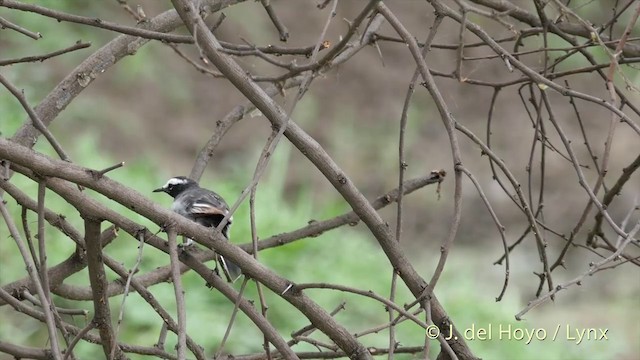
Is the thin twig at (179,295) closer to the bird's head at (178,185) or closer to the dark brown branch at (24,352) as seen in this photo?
the dark brown branch at (24,352)

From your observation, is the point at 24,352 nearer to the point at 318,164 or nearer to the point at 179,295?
the point at 179,295

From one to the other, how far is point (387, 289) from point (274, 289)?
4239mm

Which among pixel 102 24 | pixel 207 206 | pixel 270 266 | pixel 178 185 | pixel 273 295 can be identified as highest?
pixel 270 266

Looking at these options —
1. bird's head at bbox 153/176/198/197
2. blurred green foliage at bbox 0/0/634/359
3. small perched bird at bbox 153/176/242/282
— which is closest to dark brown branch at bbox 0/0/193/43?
small perched bird at bbox 153/176/242/282

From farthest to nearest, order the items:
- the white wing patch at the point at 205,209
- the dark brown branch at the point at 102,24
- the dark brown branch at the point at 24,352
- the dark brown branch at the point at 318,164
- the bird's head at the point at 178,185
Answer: the bird's head at the point at 178,185 → the white wing patch at the point at 205,209 → the dark brown branch at the point at 24,352 → the dark brown branch at the point at 102,24 → the dark brown branch at the point at 318,164

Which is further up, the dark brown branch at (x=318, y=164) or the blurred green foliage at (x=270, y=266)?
the blurred green foliage at (x=270, y=266)

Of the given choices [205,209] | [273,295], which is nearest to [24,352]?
[205,209]

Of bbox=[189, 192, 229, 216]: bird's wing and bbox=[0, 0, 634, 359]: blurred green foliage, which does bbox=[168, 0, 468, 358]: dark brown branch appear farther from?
bbox=[0, 0, 634, 359]: blurred green foliage

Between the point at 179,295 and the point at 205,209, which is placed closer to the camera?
the point at 179,295

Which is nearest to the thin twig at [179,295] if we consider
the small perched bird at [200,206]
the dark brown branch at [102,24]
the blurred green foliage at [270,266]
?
the dark brown branch at [102,24]

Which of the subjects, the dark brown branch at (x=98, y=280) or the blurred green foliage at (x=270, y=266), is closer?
the dark brown branch at (x=98, y=280)

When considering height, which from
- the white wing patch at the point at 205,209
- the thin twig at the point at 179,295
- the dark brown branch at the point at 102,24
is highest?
the white wing patch at the point at 205,209

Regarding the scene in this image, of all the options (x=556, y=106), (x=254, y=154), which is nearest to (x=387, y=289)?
(x=254, y=154)

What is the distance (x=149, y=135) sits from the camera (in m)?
9.40
